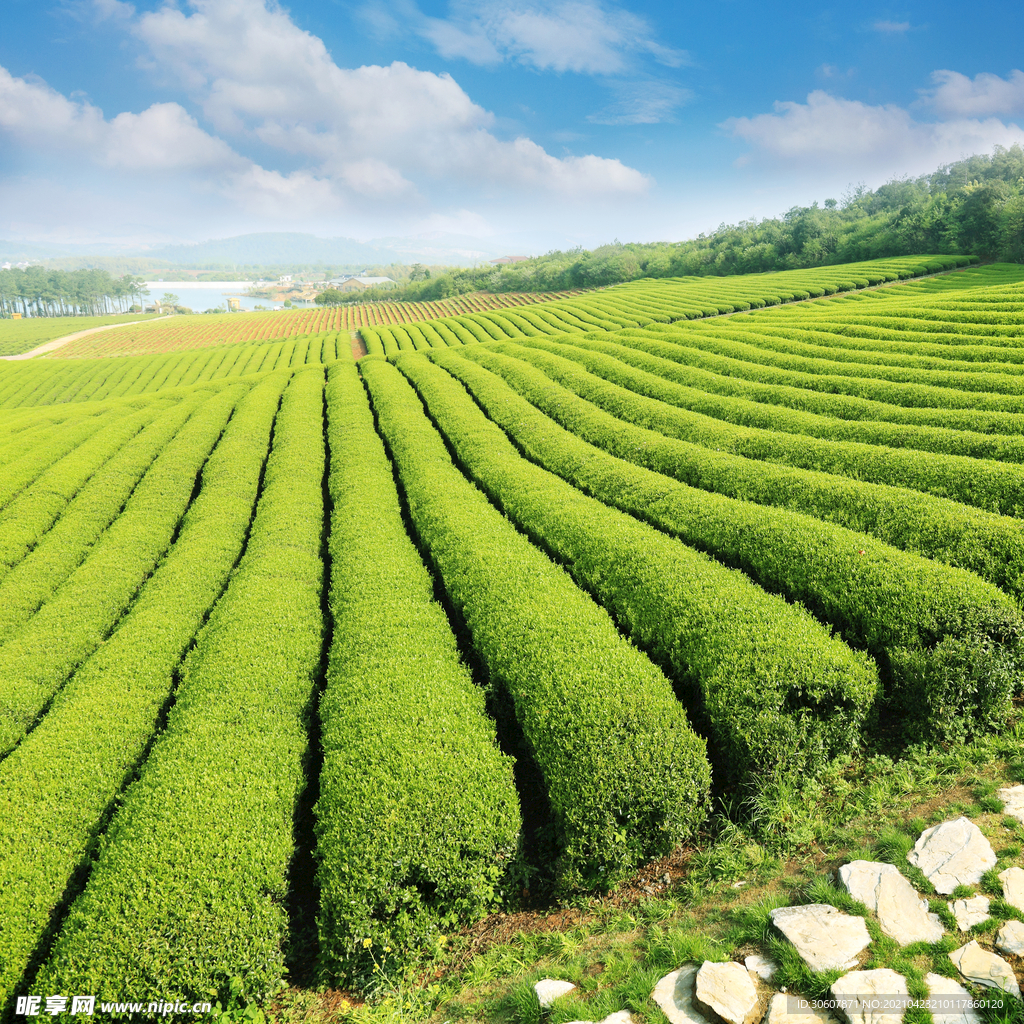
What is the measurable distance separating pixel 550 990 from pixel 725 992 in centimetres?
192

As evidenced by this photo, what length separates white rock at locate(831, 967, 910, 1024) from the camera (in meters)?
5.07

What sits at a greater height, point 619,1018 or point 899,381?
point 899,381

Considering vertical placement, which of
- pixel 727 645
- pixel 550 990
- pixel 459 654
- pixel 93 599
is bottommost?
pixel 550 990

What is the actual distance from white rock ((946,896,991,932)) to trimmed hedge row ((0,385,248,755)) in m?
15.5

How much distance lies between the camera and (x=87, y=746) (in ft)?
33.1

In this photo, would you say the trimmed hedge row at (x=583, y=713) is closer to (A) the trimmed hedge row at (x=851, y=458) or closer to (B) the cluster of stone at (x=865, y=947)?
(B) the cluster of stone at (x=865, y=947)

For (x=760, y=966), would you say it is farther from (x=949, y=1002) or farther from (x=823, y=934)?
(x=949, y=1002)

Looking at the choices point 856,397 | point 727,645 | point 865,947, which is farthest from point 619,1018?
point 856,397

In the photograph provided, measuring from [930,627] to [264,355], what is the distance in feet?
269

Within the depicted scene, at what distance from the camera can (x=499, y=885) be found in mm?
7988

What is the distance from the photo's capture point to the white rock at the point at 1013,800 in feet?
23.0

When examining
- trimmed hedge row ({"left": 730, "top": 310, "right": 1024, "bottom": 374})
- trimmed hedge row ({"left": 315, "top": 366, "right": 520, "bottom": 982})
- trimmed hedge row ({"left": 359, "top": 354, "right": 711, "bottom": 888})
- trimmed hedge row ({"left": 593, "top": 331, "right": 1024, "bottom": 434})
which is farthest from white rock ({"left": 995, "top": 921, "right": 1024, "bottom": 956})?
trimmed hedge row ({"left": 730, "top": 310, "right": 1024, "bottom": 374})

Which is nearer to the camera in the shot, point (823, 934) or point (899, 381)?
point (823, 934)

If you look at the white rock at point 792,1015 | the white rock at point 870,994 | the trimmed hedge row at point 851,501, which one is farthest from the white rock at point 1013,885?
the trimmed hedge row at point 851,501
